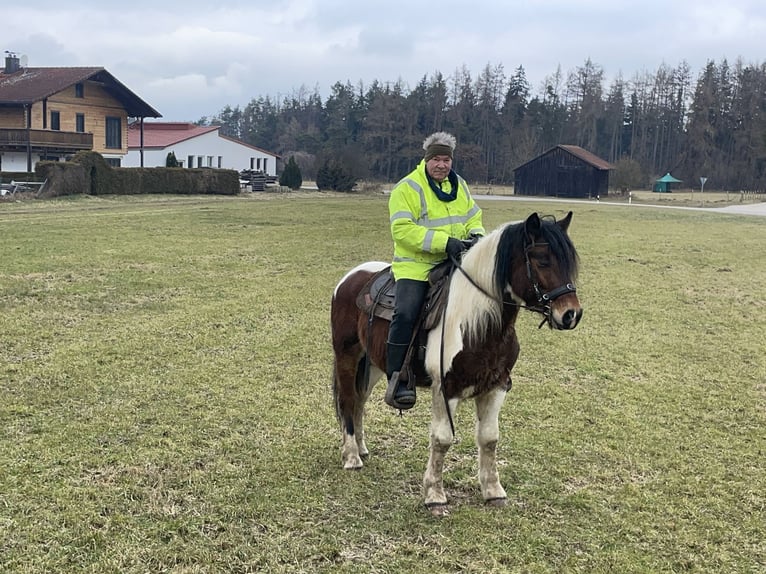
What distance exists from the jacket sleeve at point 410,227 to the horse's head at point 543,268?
429 mm

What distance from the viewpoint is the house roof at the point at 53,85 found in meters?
40.0

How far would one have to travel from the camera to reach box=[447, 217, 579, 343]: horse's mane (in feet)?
12.4

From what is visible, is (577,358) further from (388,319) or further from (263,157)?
(263,157)

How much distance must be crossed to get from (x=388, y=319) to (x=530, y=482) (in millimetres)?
1540

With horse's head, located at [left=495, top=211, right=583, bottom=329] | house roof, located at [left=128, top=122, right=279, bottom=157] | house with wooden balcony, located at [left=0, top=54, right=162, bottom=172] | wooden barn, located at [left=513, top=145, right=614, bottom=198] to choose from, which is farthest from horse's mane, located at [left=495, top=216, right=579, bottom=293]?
wooden barn, located at [left=513, top=145, right=614, bottom=198]

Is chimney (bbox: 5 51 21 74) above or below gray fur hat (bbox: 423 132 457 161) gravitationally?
above

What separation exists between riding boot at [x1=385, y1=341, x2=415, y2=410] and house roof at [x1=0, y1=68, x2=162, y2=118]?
41.2 metres

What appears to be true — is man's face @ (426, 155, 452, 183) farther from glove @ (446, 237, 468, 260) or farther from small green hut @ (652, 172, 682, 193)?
small green hut @ (652, 172, 682, 193)

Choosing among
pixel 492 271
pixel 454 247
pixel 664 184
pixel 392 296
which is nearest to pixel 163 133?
pixel 664 184

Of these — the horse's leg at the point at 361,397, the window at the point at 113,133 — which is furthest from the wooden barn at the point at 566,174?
the horse's leg at the point at 361,397

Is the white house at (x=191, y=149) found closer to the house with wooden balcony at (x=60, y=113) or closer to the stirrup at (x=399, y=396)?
the house with wooden balcony at (x=60, y=113)

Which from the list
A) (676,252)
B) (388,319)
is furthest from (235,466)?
(676,252)

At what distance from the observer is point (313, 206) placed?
3394 cm

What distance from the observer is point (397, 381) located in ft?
14.3
